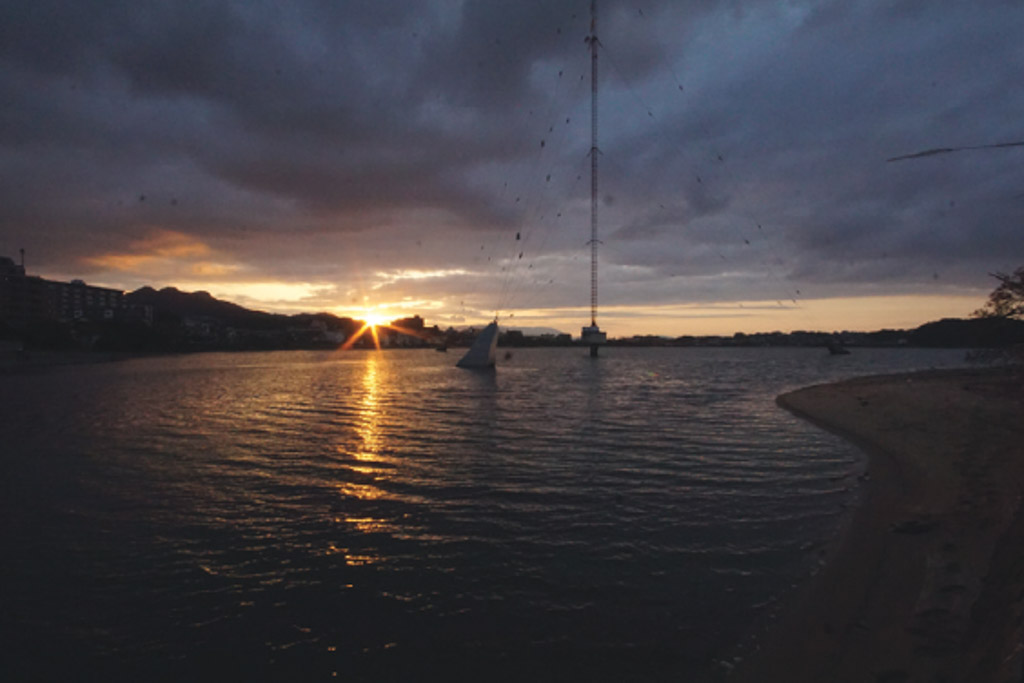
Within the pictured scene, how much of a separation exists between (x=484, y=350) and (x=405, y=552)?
74.0 metres

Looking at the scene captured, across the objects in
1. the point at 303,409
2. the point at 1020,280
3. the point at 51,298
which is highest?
the point at 51,298

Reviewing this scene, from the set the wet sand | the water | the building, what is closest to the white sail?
the water

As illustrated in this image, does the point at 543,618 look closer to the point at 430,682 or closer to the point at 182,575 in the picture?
the point at 430,682

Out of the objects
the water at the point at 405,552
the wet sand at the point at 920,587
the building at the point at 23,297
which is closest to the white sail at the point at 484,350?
the water at the point at 405,552

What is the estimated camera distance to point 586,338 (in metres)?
131

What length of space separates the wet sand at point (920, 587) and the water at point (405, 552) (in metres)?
0.58

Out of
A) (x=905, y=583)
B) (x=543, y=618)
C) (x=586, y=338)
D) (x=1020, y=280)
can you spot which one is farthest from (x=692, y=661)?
Answer: (x=586, y=338)

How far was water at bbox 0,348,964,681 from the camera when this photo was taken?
644 centimetres

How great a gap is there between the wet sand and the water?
1.89ft

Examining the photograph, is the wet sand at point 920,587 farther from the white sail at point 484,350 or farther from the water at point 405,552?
the white sail at point 484,350

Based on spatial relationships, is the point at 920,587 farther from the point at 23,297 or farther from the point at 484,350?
the point at 23,297

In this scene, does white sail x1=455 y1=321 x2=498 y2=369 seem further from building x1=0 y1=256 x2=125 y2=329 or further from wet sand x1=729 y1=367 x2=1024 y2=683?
building x1=0 y1=256 x2=125 y2=329

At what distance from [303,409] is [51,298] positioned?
608ft

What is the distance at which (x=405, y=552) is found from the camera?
953 centimetres
